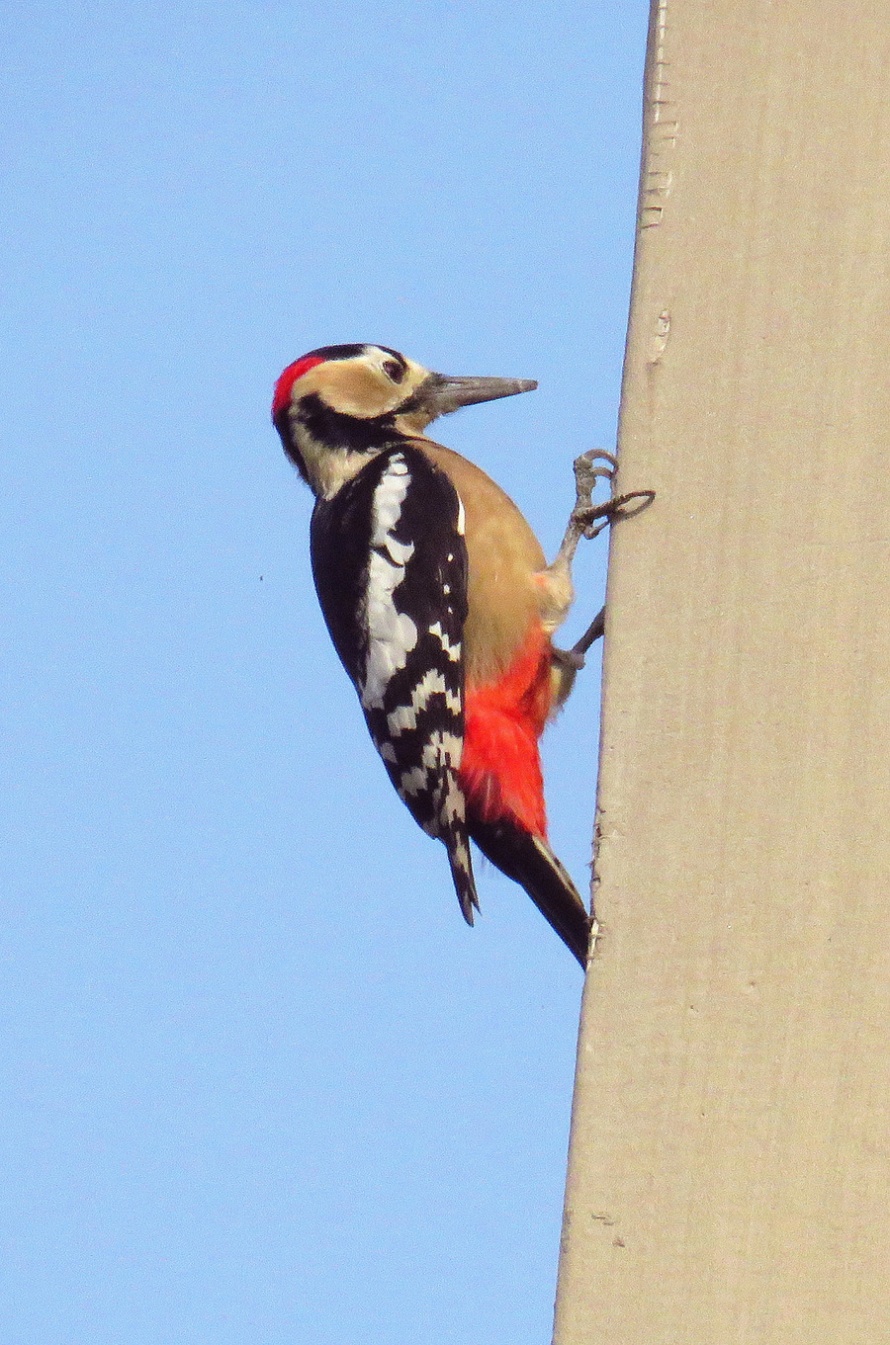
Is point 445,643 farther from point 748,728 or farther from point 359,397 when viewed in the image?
point 748,728

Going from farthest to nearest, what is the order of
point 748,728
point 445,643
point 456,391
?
point 456,391 → point 445,643 → point 748,728

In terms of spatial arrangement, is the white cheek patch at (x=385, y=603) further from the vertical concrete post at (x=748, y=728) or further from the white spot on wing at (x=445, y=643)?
the vertical concrete post at (x=748, y=728)

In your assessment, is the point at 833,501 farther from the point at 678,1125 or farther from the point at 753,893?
the point at 678,1125

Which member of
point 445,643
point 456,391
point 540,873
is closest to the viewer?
point 540,873

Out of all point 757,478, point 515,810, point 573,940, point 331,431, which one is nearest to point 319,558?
point 331,431

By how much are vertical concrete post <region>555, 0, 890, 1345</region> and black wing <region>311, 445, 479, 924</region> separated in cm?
97

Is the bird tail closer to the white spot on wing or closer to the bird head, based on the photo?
the white spot on wing

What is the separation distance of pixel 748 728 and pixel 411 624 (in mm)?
1236

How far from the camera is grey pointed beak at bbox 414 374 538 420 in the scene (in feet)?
12.9

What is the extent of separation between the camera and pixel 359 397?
3988 mm

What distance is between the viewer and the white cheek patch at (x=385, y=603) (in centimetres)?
333

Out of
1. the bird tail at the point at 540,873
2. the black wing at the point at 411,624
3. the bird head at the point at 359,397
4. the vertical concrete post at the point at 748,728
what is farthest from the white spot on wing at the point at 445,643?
the vertical concrete post at the point at 748,728

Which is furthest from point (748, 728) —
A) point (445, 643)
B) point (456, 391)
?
point (456, 391)

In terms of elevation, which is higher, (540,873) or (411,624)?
(411,624)
